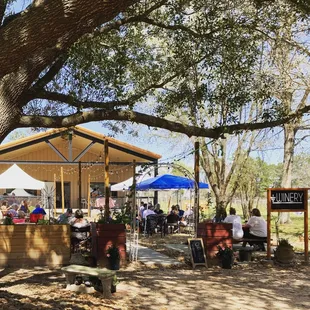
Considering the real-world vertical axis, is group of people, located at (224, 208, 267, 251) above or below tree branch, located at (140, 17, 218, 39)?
Answer: below

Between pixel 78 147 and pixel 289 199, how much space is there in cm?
2193

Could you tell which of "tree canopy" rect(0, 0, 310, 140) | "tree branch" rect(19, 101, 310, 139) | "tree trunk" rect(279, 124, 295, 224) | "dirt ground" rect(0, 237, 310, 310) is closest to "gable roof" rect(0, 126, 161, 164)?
"tree trunk" rect(279, 124, 295, 224)

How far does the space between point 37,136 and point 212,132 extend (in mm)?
20117

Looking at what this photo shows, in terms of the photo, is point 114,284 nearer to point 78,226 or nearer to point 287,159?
point 78,226

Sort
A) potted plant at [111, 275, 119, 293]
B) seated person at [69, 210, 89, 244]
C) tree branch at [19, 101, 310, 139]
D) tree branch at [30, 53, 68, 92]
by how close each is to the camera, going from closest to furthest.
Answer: tree branch at [19, 101, 310, 139] → potted plant at [111, 275, 119, 293] → tree branch at [30, 53, 68, 92] → seated person at [69, 210, 89, 244]

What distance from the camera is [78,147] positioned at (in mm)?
32000

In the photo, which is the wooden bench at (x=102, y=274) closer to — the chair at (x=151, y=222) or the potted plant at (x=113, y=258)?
the potted plant at (x=113, y=258)

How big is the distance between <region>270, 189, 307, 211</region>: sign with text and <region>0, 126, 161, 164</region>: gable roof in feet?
49.1

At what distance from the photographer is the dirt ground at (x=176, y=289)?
22.6 ft

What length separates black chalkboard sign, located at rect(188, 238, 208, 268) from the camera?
413 inches

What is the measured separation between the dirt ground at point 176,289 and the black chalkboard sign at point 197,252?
6.3 inches

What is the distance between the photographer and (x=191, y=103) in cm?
1125

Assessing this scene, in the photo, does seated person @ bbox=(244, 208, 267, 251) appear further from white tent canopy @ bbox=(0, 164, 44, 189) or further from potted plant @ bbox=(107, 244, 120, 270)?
white tent canopy @ bbox=(0, 164, 44, 189)

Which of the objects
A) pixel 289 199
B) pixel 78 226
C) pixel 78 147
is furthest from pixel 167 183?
pixel 78 147
